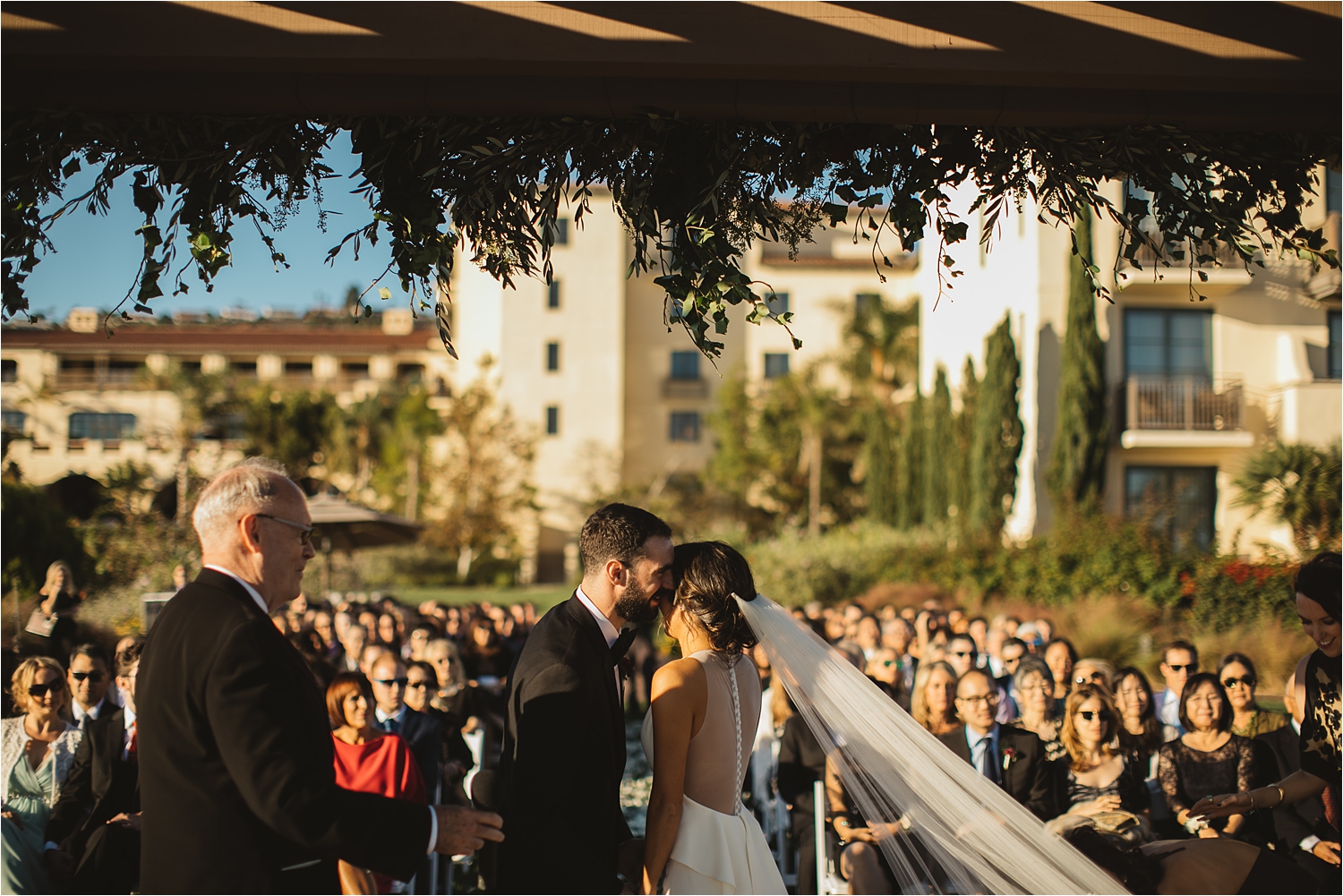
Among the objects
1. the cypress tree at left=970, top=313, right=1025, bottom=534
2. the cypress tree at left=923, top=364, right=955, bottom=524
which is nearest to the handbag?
the cypress tree at left=970, top=313, right=1025, bottom=534

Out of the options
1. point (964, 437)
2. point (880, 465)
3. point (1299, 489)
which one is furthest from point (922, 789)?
point (880, 465)

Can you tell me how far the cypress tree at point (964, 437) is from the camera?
24.2m

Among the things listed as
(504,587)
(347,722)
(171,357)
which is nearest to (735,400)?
(504,587)

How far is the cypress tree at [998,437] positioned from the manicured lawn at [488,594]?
1514 cm

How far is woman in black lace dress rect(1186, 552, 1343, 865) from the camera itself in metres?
3.89

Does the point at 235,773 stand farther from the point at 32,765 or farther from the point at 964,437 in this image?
the point at 964,437

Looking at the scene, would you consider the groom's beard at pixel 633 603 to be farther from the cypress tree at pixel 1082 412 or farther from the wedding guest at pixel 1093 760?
the cypress tree at pixel 1082 412

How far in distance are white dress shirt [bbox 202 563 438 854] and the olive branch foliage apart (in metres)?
1.33

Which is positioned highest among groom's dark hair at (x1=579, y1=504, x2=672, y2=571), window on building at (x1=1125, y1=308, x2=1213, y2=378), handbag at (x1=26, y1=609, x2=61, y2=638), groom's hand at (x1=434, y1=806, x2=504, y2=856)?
window on building at (x1=1125, y1=308, x2=1213, y2=378)

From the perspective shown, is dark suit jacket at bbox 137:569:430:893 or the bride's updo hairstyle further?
the bride's updo hairstyle

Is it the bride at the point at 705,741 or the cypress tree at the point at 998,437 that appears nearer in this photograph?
the bride at the point at 705,741

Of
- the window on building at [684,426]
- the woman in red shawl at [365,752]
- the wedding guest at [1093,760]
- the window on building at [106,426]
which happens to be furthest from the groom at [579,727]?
the window on building at [684,426]

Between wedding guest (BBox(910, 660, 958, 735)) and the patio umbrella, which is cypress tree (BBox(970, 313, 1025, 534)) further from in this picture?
wedding guest (BBox(910, 660, 958, 735))

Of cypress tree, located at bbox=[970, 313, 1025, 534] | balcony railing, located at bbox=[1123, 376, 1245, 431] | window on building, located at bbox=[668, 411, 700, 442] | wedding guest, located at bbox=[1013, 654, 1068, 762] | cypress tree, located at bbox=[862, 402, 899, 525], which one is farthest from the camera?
window on building, located at bbox=[668, 411, 700, 442]
